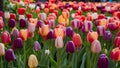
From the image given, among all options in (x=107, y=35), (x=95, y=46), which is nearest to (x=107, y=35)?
(x=107, y=35)

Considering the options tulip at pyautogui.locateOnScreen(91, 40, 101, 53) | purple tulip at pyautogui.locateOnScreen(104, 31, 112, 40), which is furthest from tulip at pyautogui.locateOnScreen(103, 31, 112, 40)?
tulip at pyautogui.locateOnScreen(91, 40, 101, 53)

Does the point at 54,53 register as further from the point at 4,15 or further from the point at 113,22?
the point at 4,15

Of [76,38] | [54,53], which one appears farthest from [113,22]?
[76,38]

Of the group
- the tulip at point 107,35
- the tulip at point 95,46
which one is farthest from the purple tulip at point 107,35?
the tulip at point 95,46

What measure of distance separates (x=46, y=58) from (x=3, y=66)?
0.36 metres

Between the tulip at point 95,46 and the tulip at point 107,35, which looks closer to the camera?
the tulip at point 95,46

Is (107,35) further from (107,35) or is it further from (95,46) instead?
(95,46)

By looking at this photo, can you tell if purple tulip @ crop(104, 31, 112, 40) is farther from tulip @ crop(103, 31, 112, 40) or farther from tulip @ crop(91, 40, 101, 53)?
tulip @ crop(91, 40, 101, 53)

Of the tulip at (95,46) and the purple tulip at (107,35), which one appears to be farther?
the purple tulip at (107,35)

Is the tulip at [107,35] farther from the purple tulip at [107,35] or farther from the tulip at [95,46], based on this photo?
the tulip at [95,46]

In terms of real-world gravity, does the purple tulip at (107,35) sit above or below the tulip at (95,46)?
below

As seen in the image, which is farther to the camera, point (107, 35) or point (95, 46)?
point (107, 35)

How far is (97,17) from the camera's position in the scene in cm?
482

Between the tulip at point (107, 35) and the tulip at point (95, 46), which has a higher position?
the tulip at point (95, 46)
